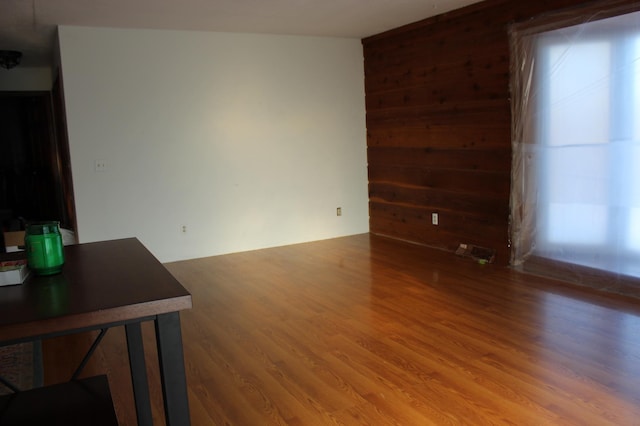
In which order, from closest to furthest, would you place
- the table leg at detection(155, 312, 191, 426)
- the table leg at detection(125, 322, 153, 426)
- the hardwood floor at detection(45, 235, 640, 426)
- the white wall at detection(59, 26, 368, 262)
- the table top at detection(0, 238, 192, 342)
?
the table top at detection(0, 238, 192, 342)
the table leg at detection(155, 312, 191, 426)
the table leg at detection(125, 322, 153, 426)
the hardwood floor at detection(45, 235, 640, 426)
the white wall at detection(59, 26, 368, 262)

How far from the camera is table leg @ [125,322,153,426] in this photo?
2117 millimetres

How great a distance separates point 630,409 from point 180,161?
14.6 feet

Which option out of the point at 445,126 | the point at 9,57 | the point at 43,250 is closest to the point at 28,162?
the point at 9,57

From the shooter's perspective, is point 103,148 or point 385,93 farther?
point 385,93

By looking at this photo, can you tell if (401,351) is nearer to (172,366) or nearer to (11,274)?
(172,366)

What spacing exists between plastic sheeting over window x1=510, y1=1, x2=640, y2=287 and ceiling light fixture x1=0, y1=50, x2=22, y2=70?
17.1ft

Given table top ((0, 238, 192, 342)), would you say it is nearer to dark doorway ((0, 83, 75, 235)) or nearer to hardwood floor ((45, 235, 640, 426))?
hardwood floor ((45, 235, 640, 426))

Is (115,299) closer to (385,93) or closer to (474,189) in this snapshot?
(474,189)

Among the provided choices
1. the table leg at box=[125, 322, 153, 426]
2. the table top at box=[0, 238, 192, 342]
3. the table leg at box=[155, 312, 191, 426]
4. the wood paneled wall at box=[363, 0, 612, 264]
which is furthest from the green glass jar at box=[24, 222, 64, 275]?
the wood paneled wall at box=[363, 0, 612, 264]

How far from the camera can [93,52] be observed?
508 cm

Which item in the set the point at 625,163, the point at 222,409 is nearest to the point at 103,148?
the point at 222,409

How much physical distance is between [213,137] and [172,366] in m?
4.39

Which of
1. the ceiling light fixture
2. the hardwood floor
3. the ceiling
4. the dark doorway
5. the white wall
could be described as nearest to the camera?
the hardwood floor

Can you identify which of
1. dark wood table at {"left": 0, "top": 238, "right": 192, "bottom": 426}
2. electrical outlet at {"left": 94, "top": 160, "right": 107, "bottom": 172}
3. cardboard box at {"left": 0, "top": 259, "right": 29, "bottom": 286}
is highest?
electrical outlet at {"left": 94, "top": 160, "right": 107, "bottom": 172}
